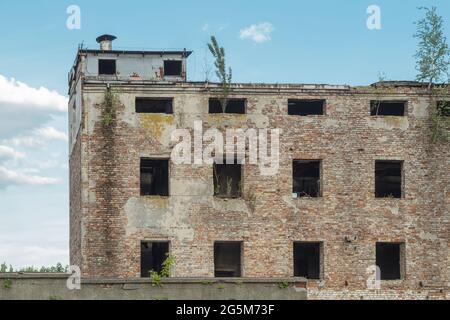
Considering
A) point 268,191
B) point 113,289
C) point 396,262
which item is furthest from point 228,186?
point 113,289

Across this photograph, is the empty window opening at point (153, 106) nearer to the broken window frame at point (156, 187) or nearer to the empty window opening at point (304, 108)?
the broken window frame at point (156, 187)

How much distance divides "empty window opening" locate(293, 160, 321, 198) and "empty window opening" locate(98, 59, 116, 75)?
13.7 m

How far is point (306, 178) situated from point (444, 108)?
5.24 m

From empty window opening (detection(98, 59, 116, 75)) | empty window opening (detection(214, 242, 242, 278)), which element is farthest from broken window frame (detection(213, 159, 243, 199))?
empty window opening (detection(98, 59, 116, 75))

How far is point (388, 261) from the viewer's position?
111 feet

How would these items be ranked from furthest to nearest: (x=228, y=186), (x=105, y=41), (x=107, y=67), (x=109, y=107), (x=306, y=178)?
(x=105, y=41) < (x=107, y=67) < (x=306, y=178) < (x=228, y=186) < (x=109, y=107)

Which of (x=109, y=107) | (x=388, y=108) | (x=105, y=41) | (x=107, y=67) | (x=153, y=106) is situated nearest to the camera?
(x=109, y=107)

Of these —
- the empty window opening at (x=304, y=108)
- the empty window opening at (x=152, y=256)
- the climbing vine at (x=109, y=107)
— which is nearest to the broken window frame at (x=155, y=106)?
the climbing vine at (x=109, y=107)

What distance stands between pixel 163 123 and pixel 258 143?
314 centimetres

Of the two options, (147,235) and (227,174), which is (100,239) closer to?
(147,235)

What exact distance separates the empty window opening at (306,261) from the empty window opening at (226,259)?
237 cm

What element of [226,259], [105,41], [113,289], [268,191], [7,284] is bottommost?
[226,259]

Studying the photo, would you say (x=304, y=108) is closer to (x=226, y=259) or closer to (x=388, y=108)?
(x=388, y=108)

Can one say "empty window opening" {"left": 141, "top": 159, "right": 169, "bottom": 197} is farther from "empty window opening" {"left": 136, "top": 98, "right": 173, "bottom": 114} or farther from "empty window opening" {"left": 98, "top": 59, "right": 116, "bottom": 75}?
"empty window opening" {"left": 98, "top": 59, "right": 116, "bottom": 75}
